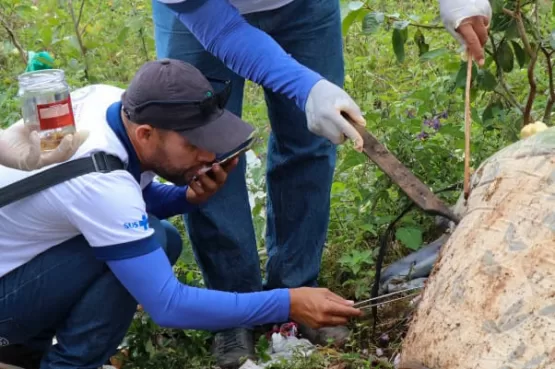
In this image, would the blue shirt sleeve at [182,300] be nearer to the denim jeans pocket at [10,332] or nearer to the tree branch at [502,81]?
the denim jeans pocket at [10,332]

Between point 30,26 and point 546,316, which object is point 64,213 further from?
point 30,26

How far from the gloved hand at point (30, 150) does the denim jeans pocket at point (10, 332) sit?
475 millimetres

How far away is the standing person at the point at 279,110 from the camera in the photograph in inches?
92.0

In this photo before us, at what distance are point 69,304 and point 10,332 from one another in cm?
18

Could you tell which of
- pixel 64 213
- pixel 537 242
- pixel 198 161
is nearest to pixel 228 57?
pixel 198 161

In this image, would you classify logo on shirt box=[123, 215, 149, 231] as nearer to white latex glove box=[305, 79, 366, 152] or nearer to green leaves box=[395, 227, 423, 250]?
white latex glove box=[305, 79, 366, 152]

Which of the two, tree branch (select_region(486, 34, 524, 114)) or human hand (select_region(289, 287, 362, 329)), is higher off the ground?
tree branch (select_region(486, 34, 524, 114))

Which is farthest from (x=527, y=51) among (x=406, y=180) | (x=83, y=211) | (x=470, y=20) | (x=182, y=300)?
(x=83, y=211)

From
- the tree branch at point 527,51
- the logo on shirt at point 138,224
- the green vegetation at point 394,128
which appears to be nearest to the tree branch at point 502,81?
the green vegetation at point 394,128

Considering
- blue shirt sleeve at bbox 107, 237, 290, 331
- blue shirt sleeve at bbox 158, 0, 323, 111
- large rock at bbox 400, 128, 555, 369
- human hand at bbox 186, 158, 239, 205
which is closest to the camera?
large rock at bbox 400, 128, 555, 369

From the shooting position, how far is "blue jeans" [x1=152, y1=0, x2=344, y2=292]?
8.74 feet

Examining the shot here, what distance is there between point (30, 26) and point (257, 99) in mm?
1842

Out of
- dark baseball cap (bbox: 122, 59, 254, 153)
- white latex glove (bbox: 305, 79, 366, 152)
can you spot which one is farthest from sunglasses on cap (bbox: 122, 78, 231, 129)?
white latex glove (bbox: 305, 79, 366, 152)

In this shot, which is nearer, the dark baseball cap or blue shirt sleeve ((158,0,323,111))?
the dark baseball cap
